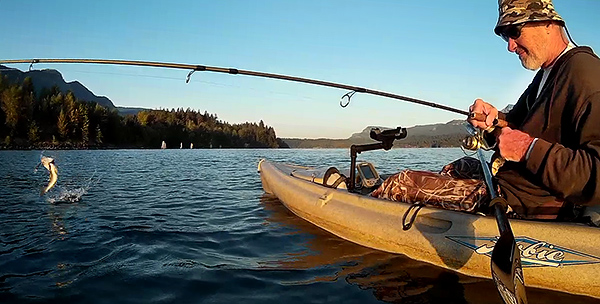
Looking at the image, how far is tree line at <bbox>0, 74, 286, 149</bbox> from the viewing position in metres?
62.1

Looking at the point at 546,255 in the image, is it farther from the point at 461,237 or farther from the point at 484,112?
the point at 484,112

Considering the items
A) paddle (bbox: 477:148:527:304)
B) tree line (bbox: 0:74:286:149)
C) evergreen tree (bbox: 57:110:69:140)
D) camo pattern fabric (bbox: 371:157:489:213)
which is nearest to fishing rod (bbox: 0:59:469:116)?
camo pattern fabric (bbox: 371:157:489:213)

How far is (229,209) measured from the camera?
835 centimetres

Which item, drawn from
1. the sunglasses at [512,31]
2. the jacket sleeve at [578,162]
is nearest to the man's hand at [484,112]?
the sunglasses at [512,31]

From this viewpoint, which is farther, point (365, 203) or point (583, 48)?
point (365, 203)

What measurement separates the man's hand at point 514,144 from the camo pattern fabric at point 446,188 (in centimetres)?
128

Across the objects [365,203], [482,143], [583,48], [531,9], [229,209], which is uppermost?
[531,9]

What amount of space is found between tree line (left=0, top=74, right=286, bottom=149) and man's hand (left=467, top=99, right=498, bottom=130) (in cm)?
7067

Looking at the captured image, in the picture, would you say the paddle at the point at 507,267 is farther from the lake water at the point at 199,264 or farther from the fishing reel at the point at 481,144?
the lake water at the point at 199,264

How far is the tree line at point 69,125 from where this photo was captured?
62.1 m

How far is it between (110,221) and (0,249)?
74.0 inches

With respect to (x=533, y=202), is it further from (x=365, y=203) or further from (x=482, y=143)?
(x=365, y=203)

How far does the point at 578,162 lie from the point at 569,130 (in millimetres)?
348

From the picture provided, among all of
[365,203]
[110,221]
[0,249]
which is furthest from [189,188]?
[365,203]
